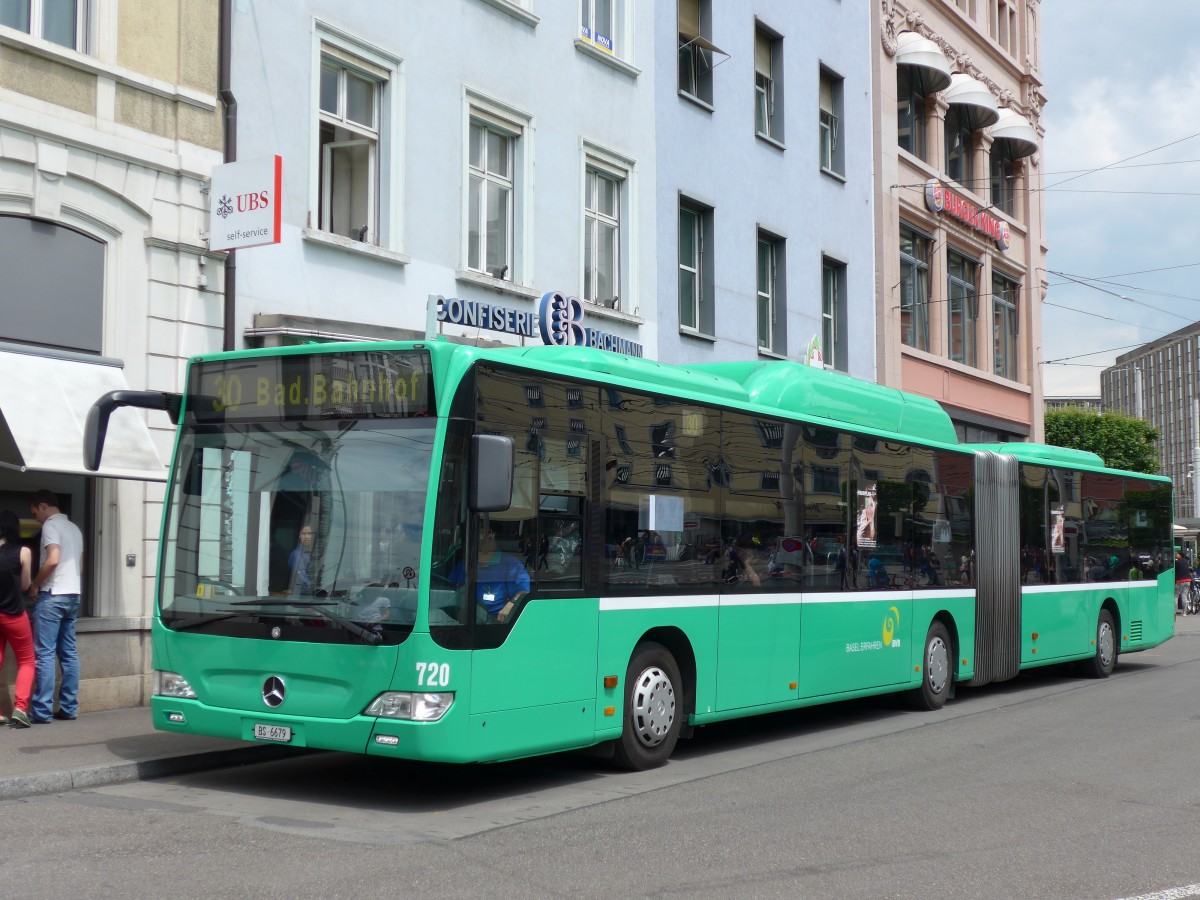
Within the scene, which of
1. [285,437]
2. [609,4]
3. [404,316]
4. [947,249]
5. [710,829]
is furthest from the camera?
[947,249]

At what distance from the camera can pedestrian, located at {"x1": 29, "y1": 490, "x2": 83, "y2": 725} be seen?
11.5 m

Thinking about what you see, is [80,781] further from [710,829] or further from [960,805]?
[960,805]

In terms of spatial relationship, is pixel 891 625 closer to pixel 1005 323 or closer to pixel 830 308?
pixel 830 308

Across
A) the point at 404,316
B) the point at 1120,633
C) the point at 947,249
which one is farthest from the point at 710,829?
the point at 947,249

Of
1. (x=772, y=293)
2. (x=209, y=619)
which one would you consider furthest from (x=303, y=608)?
(x=772, y=293)

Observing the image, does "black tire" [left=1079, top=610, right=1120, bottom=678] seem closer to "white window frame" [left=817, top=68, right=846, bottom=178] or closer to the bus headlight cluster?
"white window frame" [left=817, top=68, right=846, bottom=178]

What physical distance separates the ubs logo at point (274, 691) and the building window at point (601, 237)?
38.4 ft

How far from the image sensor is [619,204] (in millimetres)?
20672

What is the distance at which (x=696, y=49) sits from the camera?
22.8 metres

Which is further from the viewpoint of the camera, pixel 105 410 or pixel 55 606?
pixel 55 606

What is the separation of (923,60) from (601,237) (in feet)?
38.8

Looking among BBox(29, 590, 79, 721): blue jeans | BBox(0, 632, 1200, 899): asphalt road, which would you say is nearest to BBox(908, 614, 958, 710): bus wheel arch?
BBox(0, 632, 1200, 899): asphalt road

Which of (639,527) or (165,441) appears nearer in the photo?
(639,527)

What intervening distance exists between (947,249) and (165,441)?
22.0 meters
